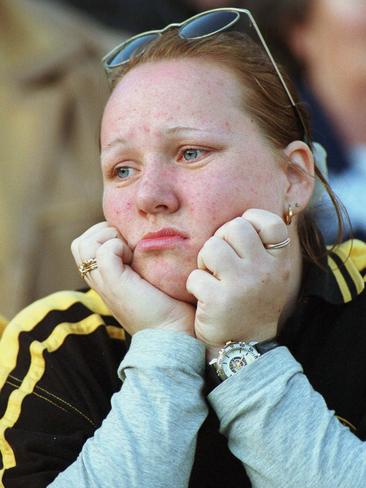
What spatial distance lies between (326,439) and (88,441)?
1.69 ft

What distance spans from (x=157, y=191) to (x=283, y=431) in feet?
2.03

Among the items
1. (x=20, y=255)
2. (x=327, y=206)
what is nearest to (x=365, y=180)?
(x=327, y=206)

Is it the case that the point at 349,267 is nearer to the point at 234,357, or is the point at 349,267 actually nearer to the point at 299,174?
the point at 299,174

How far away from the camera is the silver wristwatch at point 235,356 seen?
6.30 feet

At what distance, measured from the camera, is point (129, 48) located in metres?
2.50

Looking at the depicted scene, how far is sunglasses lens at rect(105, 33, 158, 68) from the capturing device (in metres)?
2.47

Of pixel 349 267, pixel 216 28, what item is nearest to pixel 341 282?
pixel 349 267

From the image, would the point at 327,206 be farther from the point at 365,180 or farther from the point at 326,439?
the point at 365,180

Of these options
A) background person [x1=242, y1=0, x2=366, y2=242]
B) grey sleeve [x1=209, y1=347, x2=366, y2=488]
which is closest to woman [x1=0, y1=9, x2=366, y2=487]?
grey sleeve [x1=209, y1=347, x2=366, y2=488]

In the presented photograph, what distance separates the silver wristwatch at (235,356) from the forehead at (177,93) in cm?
58

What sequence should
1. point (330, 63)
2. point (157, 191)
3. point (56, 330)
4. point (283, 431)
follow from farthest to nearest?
point (330, 63) < point (56, 330) < point (157, 191) < point (283, 431)

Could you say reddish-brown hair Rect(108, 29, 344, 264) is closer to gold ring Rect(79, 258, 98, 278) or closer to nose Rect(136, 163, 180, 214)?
nose Rect(136, 163, 180, 214)

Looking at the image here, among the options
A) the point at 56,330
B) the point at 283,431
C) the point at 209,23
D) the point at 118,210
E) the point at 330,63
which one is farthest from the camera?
the point at 330,63

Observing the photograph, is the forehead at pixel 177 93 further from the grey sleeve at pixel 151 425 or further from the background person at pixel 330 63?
the background person at pixel 330 63
